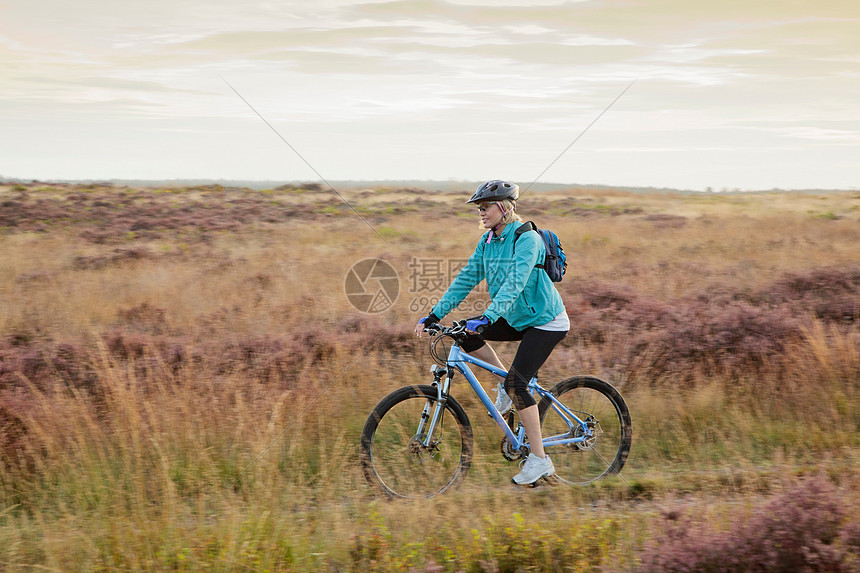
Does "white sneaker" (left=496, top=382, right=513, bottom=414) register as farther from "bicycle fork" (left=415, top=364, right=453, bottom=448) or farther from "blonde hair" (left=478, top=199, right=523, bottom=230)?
"blonde hair" (left=478, top=199, right=523, bottom=230)

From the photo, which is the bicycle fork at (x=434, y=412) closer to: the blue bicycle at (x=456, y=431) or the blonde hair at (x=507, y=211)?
the blue bicycle at (x=456, y=431)

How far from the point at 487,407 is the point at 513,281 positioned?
1.08 metres

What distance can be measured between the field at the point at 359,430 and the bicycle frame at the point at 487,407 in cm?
39

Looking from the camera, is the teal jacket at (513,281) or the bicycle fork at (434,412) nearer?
the teal jacket at (513,281)

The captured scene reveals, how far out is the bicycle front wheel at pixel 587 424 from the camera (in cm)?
498

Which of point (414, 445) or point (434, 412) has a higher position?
Result: point (434, 412)

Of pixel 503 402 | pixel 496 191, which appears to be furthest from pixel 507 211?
pixel 503 402

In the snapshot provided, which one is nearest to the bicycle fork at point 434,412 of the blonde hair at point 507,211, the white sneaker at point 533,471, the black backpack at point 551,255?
the white sneaker at point 533,471

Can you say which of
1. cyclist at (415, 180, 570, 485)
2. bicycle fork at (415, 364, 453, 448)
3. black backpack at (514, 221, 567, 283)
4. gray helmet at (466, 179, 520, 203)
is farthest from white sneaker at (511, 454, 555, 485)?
gray helmet at (466, 179, 520, 203)

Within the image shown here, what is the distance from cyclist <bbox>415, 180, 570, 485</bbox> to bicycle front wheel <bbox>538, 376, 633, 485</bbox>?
1.24 feet

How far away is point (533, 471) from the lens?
466 centimetres

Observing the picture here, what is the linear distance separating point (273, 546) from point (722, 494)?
10.6ft

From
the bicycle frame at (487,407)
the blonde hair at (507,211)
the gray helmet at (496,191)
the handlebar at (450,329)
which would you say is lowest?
the bicycle frame at (487,407)

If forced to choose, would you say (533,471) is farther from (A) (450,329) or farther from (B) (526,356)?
(A) (450,329)
